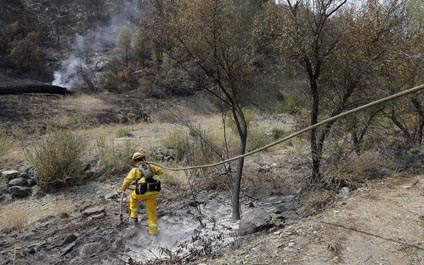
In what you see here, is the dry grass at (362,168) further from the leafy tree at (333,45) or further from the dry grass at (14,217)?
the dry grass at (14,217)

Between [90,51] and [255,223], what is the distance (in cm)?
3071

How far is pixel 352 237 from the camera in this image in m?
3.96

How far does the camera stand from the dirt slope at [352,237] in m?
3.62

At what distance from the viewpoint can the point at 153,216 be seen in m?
5.46

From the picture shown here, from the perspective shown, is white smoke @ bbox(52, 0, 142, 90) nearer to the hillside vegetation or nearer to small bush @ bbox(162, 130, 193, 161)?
small bush @ bbox(162, 130, 193, 161)

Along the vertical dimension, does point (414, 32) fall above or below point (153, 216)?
Answer: above

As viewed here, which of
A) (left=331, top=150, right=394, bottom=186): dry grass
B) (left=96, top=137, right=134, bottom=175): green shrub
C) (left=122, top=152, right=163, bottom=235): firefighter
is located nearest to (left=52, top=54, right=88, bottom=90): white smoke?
(left=96, top=137, right=134, bottom=175): green shrub

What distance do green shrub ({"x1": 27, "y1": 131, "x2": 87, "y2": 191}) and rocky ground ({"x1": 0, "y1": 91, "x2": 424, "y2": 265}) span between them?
0.28 metres

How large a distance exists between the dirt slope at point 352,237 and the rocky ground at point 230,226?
10mm

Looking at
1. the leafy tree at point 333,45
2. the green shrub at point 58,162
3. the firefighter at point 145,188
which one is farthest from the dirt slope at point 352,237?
the green shrub at point 58,162

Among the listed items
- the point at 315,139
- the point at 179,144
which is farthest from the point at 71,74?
the point at 315,139

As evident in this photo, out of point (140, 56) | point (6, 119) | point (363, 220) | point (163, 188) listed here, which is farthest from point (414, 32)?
point (140, 56)

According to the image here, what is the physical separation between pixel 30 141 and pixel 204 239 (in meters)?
9.67

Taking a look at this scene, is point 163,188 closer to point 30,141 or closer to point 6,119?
point 30,141
